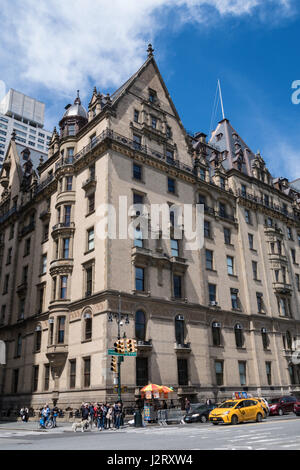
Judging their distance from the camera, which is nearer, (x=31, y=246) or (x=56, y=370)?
(x=56, y=370)

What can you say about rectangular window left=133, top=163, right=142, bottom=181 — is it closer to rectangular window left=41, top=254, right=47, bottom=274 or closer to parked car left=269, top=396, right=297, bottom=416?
rectangular window left=41, top=254, right=47, bottom=274

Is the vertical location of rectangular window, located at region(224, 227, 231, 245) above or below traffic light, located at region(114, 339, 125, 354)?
above

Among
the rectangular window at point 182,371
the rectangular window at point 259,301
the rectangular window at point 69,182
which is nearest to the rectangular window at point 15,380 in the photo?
the rectangular window at point 182,371

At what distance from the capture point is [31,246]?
48406 millimetres

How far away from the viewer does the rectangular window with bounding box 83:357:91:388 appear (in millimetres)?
34625

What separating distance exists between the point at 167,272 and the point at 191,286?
363 cm

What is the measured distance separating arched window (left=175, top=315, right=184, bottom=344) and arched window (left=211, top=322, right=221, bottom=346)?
510cm

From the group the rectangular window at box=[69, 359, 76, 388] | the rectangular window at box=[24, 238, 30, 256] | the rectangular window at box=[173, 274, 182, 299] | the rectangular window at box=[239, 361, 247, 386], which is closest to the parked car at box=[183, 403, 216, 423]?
the rectangular window at box=[69, 359, 76, 388]

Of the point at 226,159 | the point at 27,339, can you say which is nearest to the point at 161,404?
the point at 27,339

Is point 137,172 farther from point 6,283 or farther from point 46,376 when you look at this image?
point 6,283

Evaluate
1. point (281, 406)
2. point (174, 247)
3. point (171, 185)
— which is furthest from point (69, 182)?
point (281, 406)

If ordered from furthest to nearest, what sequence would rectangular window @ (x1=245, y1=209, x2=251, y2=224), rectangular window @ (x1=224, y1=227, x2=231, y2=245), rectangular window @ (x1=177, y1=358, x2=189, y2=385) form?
rectangular window @ (x1=245, y1=209, x2=251, y2=224), rectangular window @ (x1=224, y1=227, x2=231, y2=245), rectangular window @ (x1=177, y1=358, x2=189, y2=385)

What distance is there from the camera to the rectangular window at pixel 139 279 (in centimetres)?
3800
